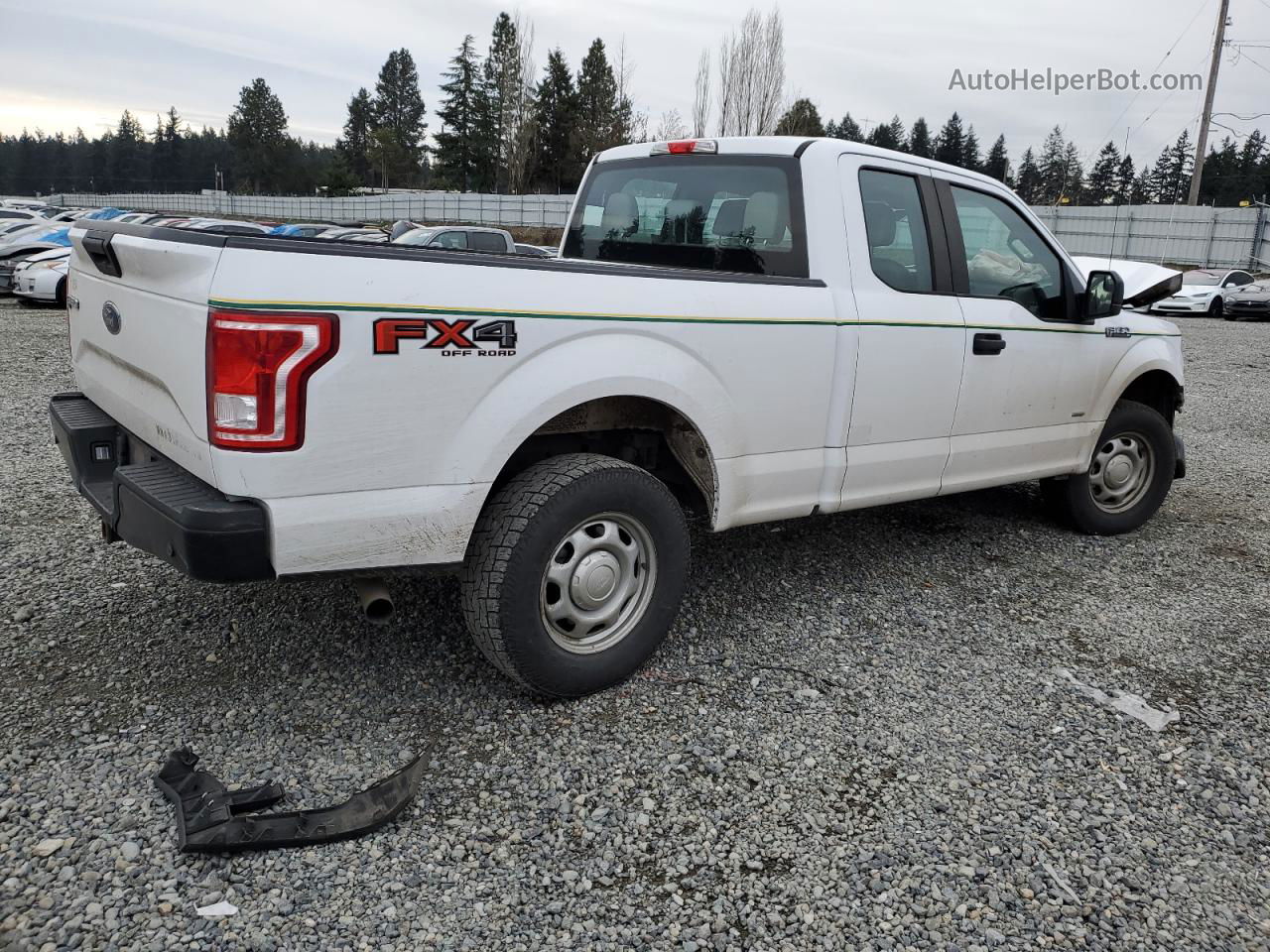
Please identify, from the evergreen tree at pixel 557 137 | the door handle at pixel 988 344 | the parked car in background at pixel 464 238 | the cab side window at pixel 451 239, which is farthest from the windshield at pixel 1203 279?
the evergreen tree at pixel 557 137

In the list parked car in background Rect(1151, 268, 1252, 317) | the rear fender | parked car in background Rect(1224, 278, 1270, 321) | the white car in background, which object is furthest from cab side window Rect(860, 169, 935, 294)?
parked car in background Rect(1224, 278, 1270, 321)

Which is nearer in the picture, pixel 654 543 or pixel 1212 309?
pixel 654 543

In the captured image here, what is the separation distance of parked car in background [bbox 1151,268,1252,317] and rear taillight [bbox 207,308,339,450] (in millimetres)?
26507

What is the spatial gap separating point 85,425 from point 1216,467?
8.05 metres

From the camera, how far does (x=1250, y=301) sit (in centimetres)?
2394

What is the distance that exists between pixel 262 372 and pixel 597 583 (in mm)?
1328

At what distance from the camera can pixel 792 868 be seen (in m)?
2.62

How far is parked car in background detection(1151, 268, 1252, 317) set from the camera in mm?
24906

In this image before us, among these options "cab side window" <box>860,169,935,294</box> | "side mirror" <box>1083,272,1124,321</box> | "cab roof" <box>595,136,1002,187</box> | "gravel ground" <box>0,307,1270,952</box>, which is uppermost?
"cab roof" <box>595,136,1002,187</box>

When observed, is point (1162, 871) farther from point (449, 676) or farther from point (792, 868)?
point (449, 676)

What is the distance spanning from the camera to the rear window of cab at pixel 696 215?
397 centimetres

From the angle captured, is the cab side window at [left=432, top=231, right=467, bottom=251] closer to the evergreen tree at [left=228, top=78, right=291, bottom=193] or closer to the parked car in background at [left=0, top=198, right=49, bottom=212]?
the parked car in background at [left=0, top=198, right=49, bottom=212]

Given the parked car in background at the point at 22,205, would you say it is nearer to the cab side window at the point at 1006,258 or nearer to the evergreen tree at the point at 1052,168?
the cab side window at the point at 1006,258

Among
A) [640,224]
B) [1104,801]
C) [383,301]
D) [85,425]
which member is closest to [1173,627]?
[1104,801]
